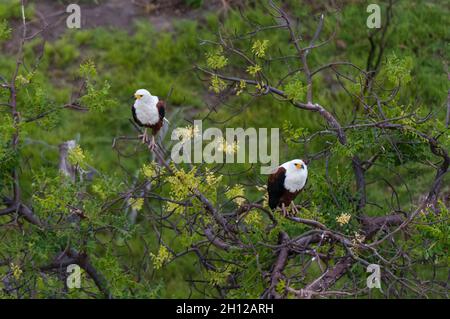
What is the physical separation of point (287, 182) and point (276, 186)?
3.1 inches

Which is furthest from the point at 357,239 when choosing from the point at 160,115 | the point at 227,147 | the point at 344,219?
the point at 160,115

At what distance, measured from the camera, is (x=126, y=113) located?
37.2ft

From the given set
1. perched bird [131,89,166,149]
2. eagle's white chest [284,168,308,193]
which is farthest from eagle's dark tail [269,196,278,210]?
perched bird [131,89,166,149]

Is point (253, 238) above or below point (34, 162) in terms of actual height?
above

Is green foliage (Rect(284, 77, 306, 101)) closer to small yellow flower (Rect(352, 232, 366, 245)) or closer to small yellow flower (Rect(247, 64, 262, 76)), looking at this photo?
small yellow flower (Rect(247, 64, 262, 76))

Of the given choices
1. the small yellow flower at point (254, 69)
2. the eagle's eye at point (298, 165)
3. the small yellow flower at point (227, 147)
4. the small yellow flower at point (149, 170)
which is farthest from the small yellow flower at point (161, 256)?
the small yellow flower at point (254, 69)

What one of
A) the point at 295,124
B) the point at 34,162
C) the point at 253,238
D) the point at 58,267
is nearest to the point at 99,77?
the point at 34,162

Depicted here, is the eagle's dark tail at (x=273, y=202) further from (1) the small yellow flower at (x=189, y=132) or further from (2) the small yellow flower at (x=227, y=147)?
(1) the small yellow flower at (x=189, y=132)

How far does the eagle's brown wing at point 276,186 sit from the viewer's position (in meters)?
6.41

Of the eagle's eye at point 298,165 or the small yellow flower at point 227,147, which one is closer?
the small yellow flower at point 227,147

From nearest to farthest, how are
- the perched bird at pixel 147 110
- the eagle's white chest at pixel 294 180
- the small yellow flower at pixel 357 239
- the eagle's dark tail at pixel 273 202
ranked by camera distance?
the small yellow flower at pixel 357 239, the eagle's white chest at pixel 294 180, the eagle's dark tail at pixel 273 202, the perched bird at pixel 147 110

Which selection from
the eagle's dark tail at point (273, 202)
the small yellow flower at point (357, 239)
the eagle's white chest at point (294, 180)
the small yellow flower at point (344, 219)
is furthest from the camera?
the eagle's dark tail at point (273, 202)

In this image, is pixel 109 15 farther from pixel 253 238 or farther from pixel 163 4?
pixel 253 238
